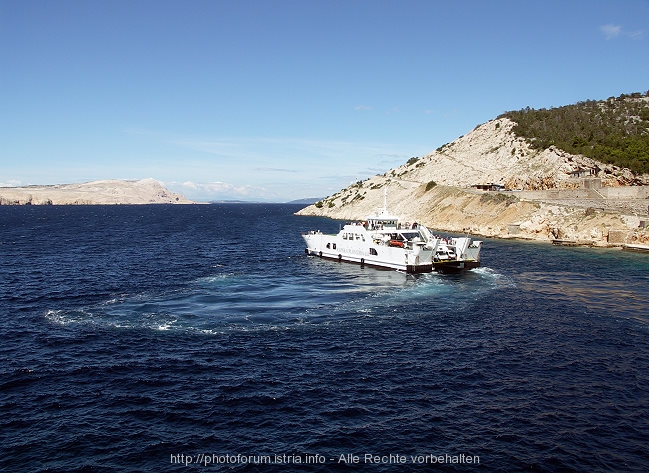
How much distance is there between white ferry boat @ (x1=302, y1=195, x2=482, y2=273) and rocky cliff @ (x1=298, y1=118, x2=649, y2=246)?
36.9 meters

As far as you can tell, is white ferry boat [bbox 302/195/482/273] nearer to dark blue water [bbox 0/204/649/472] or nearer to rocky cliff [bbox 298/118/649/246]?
dark blue water [bbox 0/204/649/472]

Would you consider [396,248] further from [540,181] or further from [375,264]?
[540,181]

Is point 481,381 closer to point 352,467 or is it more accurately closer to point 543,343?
point 543,343

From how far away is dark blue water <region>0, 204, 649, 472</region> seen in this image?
67.9 ft

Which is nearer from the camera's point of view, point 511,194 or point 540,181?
point 511,194

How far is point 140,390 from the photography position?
86.8 ft

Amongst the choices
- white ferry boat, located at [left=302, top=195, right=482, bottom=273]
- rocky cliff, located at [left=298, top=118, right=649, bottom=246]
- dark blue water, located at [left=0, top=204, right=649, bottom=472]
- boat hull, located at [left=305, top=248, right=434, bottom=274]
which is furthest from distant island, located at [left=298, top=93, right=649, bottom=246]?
dark blue water, located at [left=0, top=204, right=649, bottom=472]

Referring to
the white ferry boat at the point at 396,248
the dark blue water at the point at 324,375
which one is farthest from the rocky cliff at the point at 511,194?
the dark blue water at the point at 324,375

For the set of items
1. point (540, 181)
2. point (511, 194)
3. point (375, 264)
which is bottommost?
point (375, 264)

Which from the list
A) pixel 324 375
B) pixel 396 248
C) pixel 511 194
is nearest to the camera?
A: pixel 324 375

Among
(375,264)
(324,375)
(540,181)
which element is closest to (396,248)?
(375,264)

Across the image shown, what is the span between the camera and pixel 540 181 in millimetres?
126000

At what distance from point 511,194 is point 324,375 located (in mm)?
102943

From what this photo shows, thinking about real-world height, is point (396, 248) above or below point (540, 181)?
below
